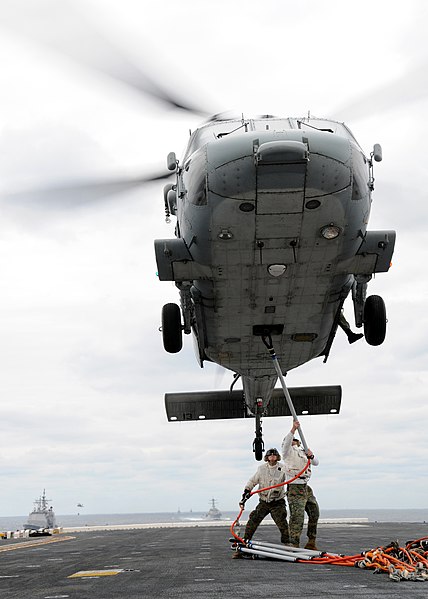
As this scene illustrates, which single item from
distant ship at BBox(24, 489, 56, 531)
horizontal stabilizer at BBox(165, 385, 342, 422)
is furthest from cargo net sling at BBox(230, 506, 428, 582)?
distant ship at BBox(24, 489, 56, 531)

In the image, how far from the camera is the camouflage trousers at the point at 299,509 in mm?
11328

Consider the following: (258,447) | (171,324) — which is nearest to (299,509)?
(171,324)

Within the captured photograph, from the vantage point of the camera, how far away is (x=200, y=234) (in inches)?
516

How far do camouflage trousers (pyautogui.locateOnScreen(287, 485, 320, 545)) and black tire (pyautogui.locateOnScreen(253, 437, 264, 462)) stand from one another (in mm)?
10419

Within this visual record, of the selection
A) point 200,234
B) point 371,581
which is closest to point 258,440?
point 200,234

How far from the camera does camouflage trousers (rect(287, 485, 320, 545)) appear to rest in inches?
446

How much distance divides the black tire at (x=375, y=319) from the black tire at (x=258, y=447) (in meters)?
8.27

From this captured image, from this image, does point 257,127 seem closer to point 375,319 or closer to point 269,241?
point 269,241

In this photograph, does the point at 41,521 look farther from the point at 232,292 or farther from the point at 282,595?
the point at 282,595

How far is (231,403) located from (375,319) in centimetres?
971

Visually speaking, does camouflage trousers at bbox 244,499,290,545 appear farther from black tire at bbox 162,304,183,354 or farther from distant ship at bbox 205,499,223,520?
distant ship at bbox 205,499,223,520

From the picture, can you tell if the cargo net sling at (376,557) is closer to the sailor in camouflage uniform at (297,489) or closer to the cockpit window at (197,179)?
the sailor in camouflage uniform at (297,489)

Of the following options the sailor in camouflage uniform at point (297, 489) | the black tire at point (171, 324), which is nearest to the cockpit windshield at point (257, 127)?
the black tire at point (171, 324)

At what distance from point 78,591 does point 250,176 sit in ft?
24.3
